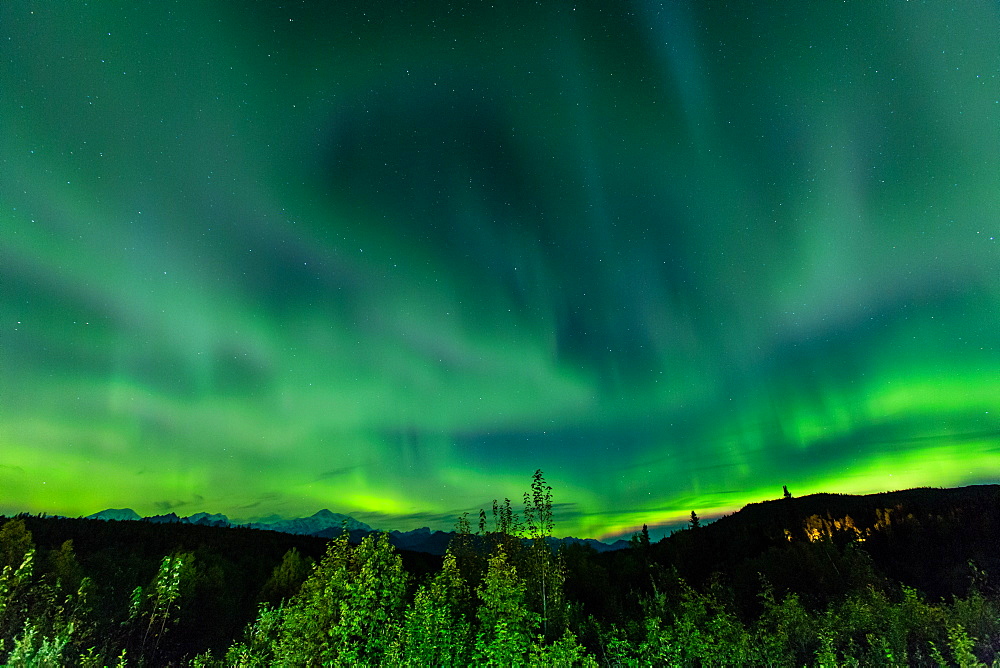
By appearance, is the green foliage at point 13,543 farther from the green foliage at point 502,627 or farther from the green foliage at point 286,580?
the green foliage at point 502,627

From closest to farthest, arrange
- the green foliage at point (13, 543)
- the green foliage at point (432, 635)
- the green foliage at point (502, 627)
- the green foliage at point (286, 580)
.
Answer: the green foliage at point (502, 627) → the green foliage at point (432, 635) → the green foliage at point (13, 543) → the green foliage at point (286, 580)

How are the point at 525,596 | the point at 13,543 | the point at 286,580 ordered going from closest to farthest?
the point at 525,596 < the point at 13,543 < the point at 286,580

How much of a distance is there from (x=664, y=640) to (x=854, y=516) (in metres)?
151

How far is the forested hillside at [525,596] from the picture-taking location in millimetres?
16297

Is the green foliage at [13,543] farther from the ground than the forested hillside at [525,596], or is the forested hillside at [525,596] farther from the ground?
the green foliage at [13,543]

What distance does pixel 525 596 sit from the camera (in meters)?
29.4

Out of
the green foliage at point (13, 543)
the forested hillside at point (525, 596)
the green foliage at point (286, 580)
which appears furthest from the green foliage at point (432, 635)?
the green foliage at point (13, 543)

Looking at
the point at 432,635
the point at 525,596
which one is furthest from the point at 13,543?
the point at 432,635

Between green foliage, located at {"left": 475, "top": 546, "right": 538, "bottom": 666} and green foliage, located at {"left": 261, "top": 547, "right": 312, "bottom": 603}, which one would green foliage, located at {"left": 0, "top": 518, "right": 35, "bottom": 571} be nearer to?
green foliage, located at {"left": 261, "top": 547, "right": 312, "bottom": 603}

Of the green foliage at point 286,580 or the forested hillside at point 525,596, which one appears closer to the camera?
the forested hillside at point 525,596

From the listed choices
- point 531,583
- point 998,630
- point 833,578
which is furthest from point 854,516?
point 531,583

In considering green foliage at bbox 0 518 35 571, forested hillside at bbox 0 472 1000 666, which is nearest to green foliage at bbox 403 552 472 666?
forested hillside at bbox 0 472 1000 666

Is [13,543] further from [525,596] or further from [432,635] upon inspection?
[432,635]

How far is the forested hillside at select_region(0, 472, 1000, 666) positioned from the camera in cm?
1630
